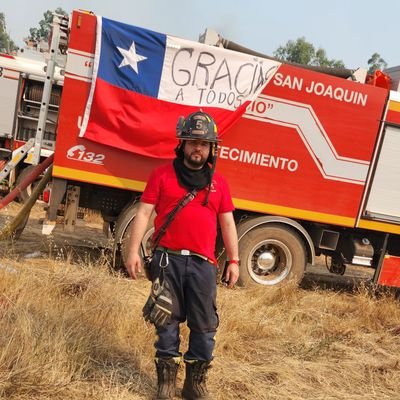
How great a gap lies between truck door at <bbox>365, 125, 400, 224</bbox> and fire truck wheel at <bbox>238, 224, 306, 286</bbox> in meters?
1.13

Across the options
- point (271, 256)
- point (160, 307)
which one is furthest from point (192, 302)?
point (271, 256)

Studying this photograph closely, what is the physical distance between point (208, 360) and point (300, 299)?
316 cm

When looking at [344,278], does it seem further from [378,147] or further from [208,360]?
[208,360]

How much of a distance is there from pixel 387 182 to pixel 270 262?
76.6 inches

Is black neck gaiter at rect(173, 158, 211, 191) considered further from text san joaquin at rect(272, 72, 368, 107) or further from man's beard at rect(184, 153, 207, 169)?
text san joaquin at rect(272, 72, 368, 107)

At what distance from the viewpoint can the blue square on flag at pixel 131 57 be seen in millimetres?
Result: 5500

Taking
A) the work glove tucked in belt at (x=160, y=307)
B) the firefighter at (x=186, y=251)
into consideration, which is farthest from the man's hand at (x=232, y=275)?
the work glove tucked in belt at (x=160, y=307)

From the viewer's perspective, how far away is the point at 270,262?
6.59 meters

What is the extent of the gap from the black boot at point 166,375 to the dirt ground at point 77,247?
3320 millimetres

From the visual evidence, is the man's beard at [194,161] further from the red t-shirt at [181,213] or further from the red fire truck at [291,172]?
the red fire truck at [291,172]

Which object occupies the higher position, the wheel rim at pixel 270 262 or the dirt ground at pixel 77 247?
the wheel rim at pixel 270 262

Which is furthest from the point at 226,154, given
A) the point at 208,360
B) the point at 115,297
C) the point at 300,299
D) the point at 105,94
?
the point at 208,360

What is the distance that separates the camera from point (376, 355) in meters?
4.50

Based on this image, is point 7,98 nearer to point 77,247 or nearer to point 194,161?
point 77,247
